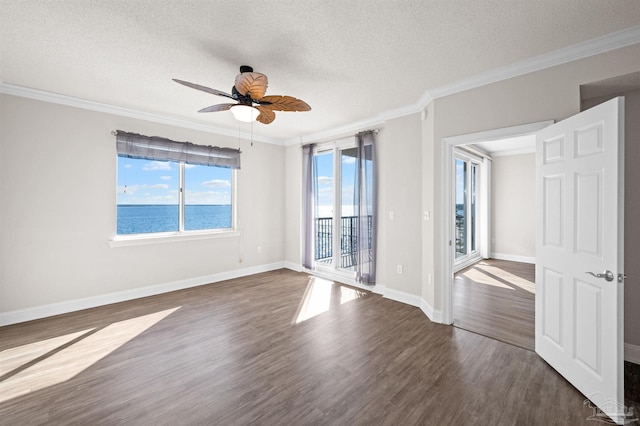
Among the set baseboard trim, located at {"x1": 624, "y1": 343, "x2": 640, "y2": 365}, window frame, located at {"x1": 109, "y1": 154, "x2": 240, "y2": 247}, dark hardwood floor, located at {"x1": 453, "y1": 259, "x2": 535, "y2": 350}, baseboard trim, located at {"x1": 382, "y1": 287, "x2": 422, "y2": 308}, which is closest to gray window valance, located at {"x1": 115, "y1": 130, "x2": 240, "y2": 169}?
window frame, located at {"x1": 109, "y1": 154, "x2": 240, "y2": 247}

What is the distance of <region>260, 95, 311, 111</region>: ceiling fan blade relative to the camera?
2.53 meters

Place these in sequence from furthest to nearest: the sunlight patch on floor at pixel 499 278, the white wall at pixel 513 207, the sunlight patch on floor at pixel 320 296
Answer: the white wall at pixel 513 207 < the sunlight patch on floor at pixel 499 278 < the sunlight patch on floor at pixel 320 296

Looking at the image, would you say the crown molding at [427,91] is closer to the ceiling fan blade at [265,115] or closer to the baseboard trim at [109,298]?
the ceiling fan blade at [265,115]

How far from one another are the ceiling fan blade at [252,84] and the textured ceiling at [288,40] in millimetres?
316

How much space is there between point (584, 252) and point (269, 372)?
263 centimetres

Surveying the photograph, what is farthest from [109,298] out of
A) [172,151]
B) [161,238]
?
[172,151]

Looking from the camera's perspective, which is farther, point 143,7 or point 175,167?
point 175,167

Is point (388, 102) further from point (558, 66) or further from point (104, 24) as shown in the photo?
point (104, 24)

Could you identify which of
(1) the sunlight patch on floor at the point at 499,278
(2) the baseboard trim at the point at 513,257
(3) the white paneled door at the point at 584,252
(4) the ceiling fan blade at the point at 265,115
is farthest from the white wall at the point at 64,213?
(2) the baseboard trim at the point at 513,257

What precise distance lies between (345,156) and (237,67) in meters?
2.74

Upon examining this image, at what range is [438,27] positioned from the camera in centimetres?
212

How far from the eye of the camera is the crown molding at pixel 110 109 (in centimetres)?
323

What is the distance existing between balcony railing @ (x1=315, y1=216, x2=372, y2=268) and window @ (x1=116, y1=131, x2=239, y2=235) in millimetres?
1817

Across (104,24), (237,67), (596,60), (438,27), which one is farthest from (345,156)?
(104,24)
